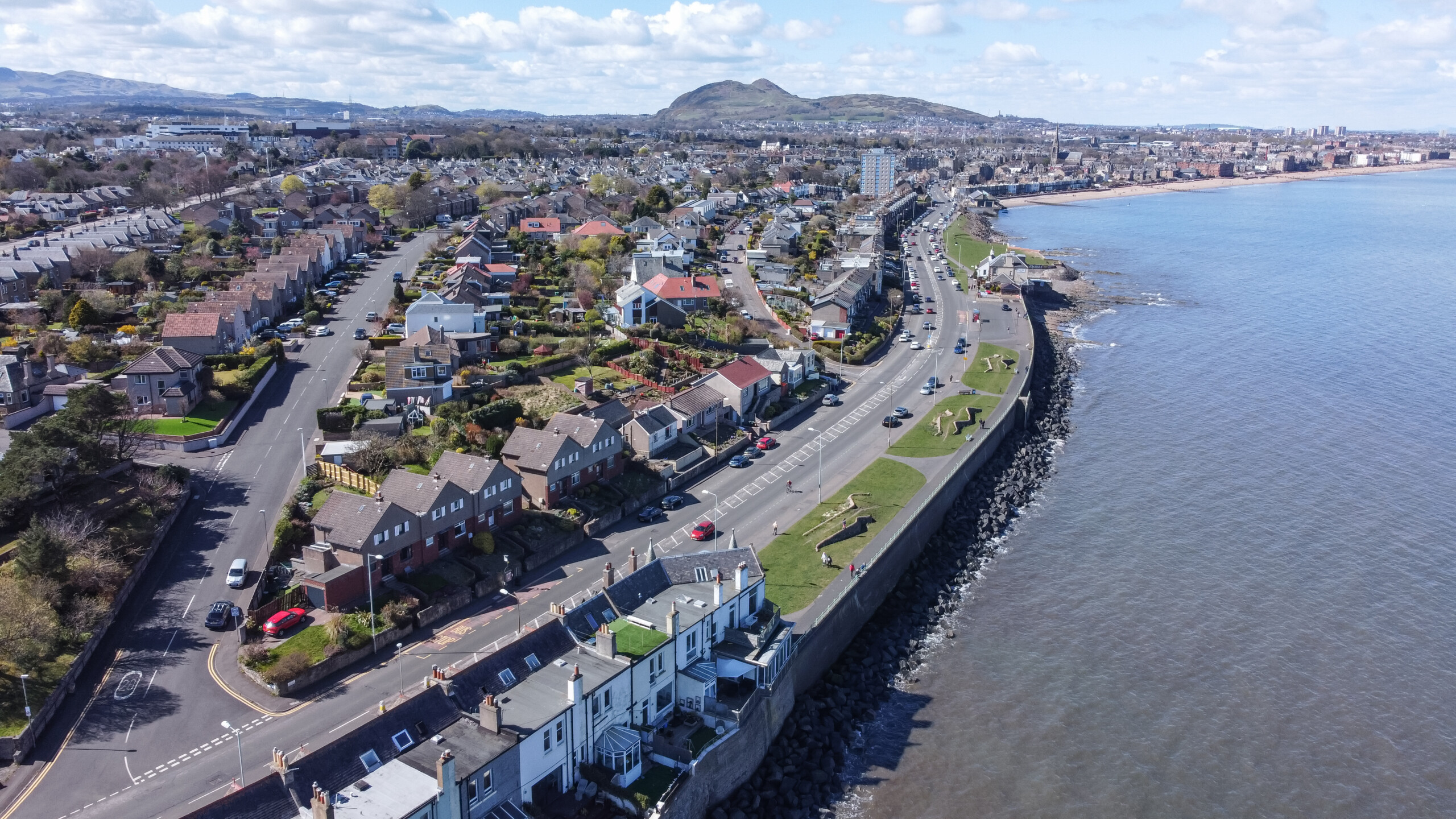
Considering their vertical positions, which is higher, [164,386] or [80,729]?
[164,386]

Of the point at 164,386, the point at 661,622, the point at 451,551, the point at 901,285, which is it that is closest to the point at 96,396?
the point at 164,386

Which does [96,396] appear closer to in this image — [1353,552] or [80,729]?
[80,729]

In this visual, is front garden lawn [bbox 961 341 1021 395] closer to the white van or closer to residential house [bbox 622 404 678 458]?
residential house [bbox 622 404 678 458]

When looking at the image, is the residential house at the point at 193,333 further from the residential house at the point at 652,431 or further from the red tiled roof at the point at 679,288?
the red tiled roof at the point at 679,288

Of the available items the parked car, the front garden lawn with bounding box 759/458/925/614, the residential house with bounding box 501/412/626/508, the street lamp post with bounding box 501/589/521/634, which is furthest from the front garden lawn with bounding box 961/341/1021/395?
the parked car

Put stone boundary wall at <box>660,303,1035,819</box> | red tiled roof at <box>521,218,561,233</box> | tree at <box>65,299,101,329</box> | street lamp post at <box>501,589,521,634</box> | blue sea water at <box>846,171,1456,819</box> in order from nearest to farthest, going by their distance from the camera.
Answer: stone boundary wall at <box>660,303,1035,819</box> → blue sea water at <box>846,171,1456,819</box> → street lamp post at <box>501,589,521,634</box> → tree at <box>65,299,101,329</box> → red tiled roof at <box>521,218,561,233</box>

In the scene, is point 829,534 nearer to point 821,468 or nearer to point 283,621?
point 821,468

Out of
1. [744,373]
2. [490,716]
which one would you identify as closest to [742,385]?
[744,373]
